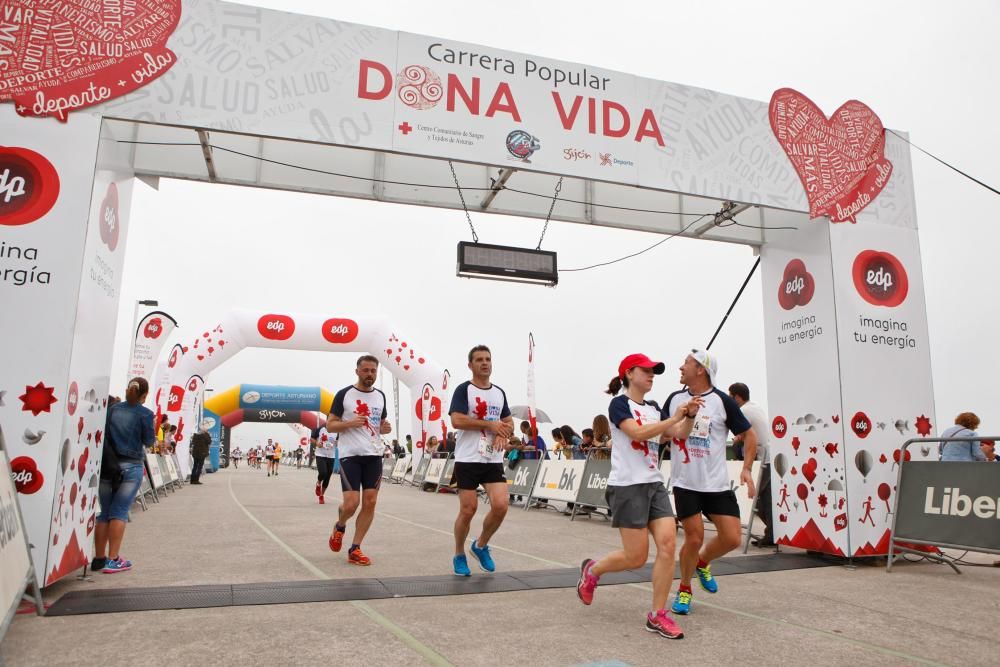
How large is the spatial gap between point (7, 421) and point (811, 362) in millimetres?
7483

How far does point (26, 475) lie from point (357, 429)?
2.58m

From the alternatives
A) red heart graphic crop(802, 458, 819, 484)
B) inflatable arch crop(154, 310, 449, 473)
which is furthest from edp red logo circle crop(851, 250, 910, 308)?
inflatable arch crop(154, 310, 449, 473)

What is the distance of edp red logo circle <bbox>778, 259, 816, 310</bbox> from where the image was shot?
7.64m

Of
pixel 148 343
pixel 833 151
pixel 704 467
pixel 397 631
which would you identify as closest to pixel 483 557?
pixel 397 631

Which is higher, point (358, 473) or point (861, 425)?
point (861, 425)

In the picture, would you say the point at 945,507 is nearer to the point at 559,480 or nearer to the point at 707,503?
the point at 707,503

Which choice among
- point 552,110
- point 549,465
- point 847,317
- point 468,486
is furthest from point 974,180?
point 549,465

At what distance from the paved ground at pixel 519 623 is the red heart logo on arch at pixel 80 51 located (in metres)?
3.77

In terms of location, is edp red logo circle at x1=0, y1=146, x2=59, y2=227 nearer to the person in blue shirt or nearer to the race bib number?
the person in blue shirt

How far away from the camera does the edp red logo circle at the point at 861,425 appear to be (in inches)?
277

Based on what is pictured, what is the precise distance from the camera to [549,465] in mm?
12695

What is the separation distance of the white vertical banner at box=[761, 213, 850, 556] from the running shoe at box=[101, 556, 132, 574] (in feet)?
21.8

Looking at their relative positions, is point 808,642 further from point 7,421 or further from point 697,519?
point 7,421

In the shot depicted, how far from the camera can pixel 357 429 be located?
20.9 ft
